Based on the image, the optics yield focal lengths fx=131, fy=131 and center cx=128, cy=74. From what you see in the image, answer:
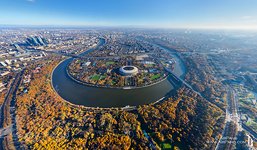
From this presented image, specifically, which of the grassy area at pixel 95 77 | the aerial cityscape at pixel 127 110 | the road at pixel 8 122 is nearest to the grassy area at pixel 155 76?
the aerial cityscape at pixel 127 110

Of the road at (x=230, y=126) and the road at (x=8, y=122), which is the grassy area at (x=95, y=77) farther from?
the road at (x=230, y=126)

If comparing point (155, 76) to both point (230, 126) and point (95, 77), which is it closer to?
point (95, 77)

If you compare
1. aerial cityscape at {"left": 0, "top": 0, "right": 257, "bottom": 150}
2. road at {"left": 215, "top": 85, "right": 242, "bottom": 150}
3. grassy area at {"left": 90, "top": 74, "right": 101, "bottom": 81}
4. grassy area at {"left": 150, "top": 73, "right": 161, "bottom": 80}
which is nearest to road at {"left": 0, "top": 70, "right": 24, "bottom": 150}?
aerial cityscape at {"left": 0, "top": 0, "right": 257, "bottom": 150}

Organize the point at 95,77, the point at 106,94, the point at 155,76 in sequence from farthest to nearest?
1. the point at 155,76
2. the point at 95,77
3. the point at 106,94

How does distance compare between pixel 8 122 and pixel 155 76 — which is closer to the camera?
pixel 8 122

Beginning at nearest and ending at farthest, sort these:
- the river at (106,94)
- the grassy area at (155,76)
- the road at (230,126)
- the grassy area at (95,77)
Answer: the road at (230,126)
the river at (106,94)
the grassy area at (95,77)
the grassy area at (155,76)

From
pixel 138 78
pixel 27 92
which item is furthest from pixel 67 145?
pixel 138 78

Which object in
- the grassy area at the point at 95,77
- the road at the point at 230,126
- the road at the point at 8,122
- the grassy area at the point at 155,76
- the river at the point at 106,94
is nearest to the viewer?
the road at the point at 8,122

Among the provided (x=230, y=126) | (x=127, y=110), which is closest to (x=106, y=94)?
(x=127, y=110)

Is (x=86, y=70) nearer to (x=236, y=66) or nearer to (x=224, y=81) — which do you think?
(x=224, y=81)

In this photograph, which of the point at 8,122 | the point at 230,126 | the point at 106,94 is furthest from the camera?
the point at 106,94

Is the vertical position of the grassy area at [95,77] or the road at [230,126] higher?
the grassy area at [95,77]
